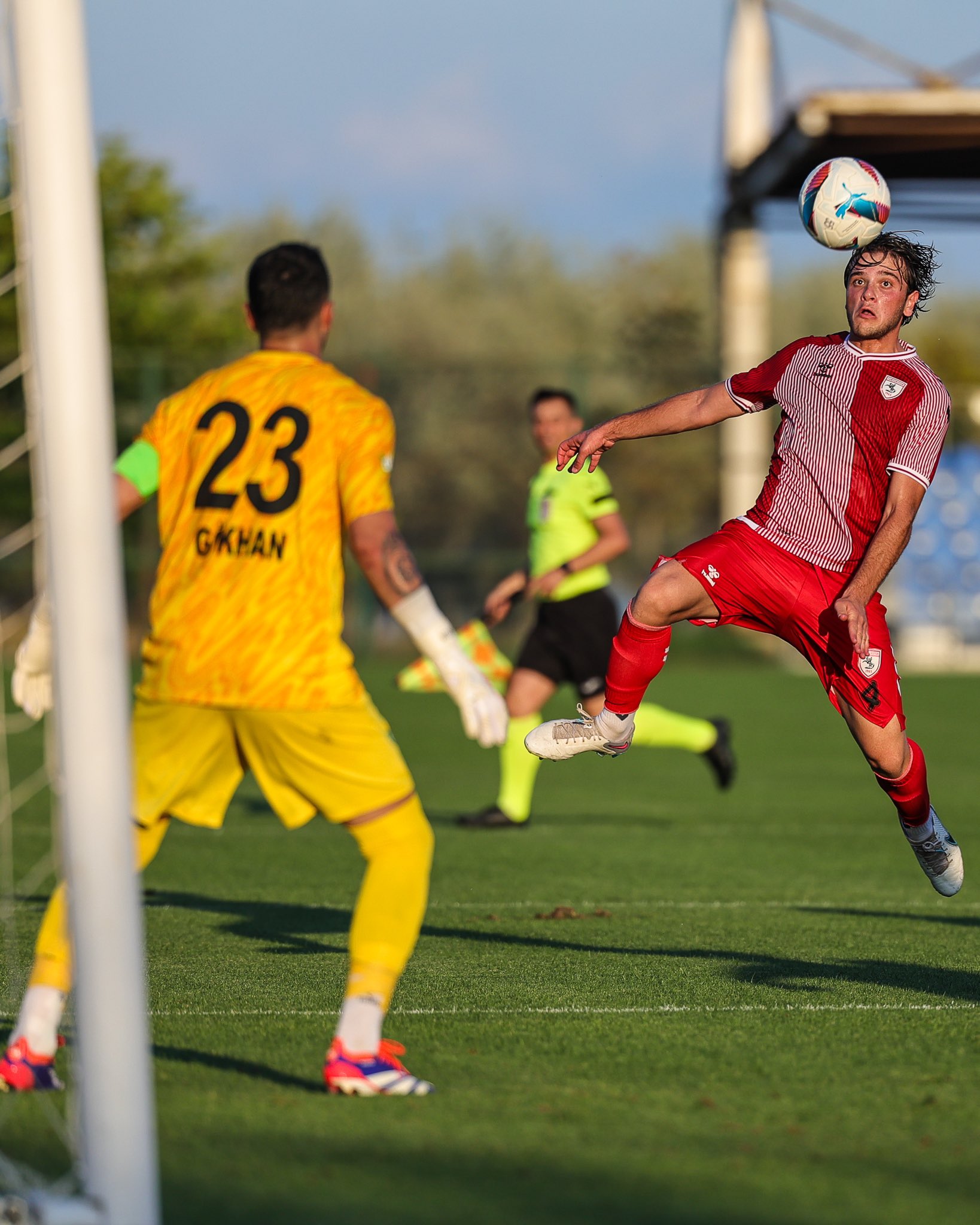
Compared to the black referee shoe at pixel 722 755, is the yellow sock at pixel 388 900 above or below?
above

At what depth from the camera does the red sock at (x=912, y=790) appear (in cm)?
573

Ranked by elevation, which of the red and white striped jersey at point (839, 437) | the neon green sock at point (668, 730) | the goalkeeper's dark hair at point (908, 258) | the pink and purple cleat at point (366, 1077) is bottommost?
the neon green sock at point (668, 730)

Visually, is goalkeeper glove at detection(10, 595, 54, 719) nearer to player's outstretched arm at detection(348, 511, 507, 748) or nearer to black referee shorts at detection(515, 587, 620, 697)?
player's outstretched arm at detection(348, 511, 507, 748)

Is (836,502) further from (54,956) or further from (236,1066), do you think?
(54,956)

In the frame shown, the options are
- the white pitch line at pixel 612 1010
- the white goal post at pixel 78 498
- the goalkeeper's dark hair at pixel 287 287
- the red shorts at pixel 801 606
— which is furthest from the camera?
the red shorts at pixel 801 606

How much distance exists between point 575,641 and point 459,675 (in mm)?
5924

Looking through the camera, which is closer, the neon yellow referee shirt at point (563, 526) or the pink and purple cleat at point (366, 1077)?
the pink and purple cleat at point (366, 1077)

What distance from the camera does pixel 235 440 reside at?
399 cm

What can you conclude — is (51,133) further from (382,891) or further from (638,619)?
(638,619)

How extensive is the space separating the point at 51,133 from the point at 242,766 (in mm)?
1625

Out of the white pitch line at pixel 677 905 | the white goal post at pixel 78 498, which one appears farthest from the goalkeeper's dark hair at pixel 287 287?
the white pitch line at pixel 677 905

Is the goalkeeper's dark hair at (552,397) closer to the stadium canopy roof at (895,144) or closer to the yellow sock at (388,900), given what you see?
the yellow sock at (388,900)

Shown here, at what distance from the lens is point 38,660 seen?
13.1 feet

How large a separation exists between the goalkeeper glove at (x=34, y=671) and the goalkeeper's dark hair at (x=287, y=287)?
92 cm
